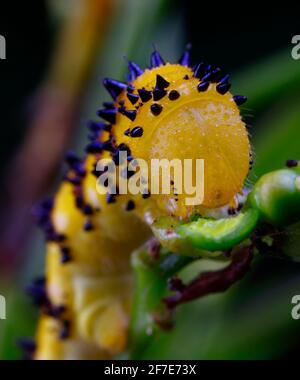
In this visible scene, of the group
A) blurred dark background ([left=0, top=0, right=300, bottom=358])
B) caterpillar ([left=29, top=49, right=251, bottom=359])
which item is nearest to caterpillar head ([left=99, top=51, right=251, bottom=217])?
caterpillar ([left=29, top=49, right=251, bottom=359])

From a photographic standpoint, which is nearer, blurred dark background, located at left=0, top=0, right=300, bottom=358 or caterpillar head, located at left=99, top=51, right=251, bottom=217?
caterpillar head, located at left=99, top=51, right=251, bottom=217

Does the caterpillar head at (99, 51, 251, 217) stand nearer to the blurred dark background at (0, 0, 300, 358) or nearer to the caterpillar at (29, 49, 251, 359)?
the caterpillar at (29, 49, 251, 359)

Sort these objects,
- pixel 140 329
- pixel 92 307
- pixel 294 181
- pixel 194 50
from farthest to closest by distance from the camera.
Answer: pixel 194 50 < pixel 92 307 < pixel 140 329 < pixel 294 181

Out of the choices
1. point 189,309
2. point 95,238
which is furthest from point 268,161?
point 95,238

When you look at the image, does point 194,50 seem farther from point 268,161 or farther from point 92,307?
point 92,307

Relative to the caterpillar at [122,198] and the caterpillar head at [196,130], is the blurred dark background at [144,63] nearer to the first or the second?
the caterpillar at [122,198]

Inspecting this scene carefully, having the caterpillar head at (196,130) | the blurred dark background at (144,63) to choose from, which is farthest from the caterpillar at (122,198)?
the blurred dark background at (144,63)

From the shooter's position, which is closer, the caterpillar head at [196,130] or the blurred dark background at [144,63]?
the caterpillar head at [196,130]

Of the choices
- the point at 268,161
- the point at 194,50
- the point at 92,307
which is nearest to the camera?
the point at 92,307
